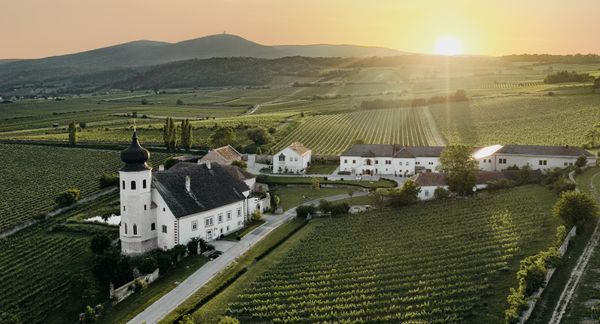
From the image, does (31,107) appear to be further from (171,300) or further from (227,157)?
(171,300)

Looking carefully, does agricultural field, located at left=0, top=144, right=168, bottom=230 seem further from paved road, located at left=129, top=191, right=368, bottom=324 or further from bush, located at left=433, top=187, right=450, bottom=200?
bush, located at left=433, top=187, right=450, bottom=200

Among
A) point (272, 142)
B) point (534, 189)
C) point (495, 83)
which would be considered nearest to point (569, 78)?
point (495, 83)

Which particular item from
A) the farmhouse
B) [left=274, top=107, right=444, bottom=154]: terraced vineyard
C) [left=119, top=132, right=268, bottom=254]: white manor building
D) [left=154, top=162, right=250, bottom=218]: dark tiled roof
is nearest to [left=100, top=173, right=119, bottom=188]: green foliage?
[left=154, top=162, right=250, bottom=218]: dark tiled roof

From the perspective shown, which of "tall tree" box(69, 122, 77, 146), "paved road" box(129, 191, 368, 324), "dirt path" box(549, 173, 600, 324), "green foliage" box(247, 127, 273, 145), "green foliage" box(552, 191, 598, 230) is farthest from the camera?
"green foliage" box(247, 127, 273, 145)

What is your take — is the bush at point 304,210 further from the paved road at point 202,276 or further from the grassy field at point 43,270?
the grassy field at point 43,270

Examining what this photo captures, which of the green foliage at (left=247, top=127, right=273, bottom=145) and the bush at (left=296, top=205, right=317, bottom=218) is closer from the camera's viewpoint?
A: the bush at (left=296, top=205, right=317, bottom=218)

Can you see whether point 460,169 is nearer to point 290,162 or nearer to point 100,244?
point 290,162
